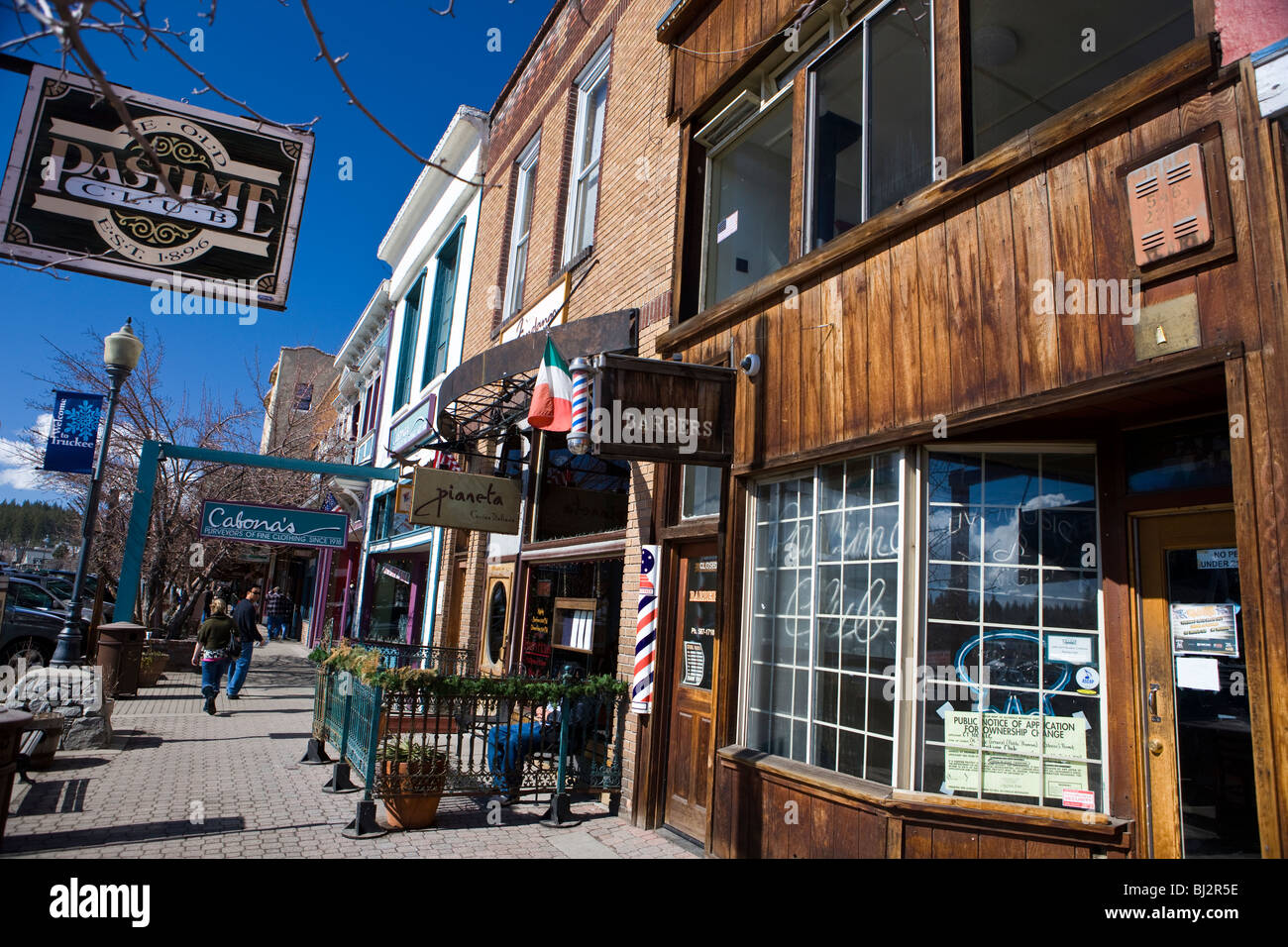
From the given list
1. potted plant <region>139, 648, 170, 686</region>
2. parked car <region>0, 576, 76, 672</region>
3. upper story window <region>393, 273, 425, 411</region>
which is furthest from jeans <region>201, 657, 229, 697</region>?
upper story window <region>393, 273, 425, 411</region>

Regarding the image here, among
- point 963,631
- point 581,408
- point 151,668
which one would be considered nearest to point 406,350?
point 151,668

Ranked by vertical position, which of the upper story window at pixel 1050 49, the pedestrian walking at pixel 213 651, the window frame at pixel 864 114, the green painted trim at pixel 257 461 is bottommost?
the pedestrian walking at pixel 213 651

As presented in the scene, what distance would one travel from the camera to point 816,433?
546cm

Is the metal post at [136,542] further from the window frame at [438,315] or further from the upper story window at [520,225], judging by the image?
the upper story window at [520,225]

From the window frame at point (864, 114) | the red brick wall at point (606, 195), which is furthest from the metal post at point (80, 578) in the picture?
the window frame at point (864, 114)

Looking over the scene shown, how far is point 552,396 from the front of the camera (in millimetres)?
→ 7660

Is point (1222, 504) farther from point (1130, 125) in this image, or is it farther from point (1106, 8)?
point (1106, 8)

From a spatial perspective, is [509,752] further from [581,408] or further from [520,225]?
[520,225]

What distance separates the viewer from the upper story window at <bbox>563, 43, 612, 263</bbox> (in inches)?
415

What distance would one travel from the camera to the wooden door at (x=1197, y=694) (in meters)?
3.67

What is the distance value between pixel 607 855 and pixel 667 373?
3692 mm

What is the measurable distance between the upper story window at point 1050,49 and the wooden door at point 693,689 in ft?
13.3

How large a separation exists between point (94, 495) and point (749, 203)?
8221mm

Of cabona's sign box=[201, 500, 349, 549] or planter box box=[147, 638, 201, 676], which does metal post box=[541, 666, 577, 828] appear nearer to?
cabona's sign box=[201, 500, 349, 549]
